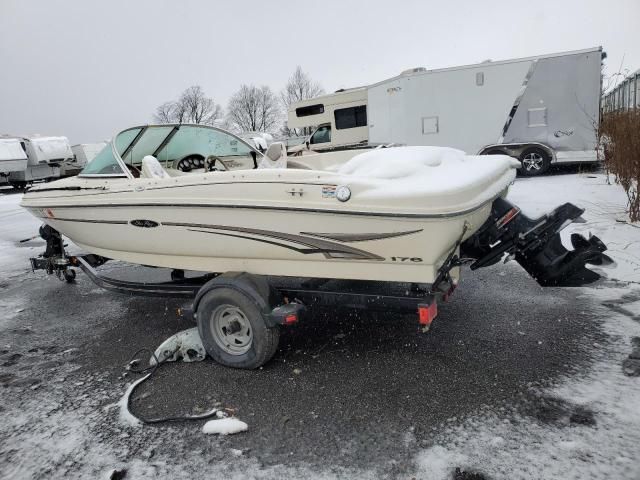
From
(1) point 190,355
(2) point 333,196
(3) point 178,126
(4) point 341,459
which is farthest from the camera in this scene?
(3) point 178,126

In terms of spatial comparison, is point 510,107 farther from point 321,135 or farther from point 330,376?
point 330,376

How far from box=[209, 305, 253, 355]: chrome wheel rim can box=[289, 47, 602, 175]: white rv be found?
32.9ft

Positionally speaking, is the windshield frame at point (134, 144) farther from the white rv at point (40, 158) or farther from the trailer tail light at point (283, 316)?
the white rv at point (40, 158)

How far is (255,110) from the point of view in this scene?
62.8 m

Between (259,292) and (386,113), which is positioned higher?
(386,113)

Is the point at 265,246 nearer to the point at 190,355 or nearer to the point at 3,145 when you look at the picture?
the point at 190,355

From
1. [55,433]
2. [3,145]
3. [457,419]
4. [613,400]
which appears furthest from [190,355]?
[3,145]

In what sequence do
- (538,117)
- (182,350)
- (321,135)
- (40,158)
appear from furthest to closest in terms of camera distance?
1. (40,158)
2. (321,135)
3. (538,117)
4. (182,350)

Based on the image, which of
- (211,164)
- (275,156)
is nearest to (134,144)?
(211,164)

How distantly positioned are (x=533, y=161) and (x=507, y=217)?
9.58 m

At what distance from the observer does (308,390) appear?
3.10 meters

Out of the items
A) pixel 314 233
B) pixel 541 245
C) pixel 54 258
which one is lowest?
pixel 54 258

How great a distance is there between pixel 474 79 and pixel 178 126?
8.86 m

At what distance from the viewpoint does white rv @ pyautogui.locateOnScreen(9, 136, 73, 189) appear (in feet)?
62.9
